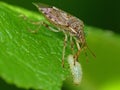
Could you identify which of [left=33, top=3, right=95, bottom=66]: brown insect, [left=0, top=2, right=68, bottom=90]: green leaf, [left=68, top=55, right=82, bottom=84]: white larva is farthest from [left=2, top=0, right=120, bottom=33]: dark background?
[left=68, top=55, right=82, bottom=84]: white larva

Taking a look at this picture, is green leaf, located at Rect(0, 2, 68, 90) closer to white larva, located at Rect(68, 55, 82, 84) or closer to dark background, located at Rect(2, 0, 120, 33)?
white larva, located at Rect(68, 55, 82, 84)

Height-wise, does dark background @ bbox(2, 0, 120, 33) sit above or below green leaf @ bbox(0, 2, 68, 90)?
below

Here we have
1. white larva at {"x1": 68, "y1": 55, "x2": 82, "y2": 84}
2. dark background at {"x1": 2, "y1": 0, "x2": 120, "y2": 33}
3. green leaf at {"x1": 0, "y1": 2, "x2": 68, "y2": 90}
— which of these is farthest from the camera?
dark background at {"x1": 2, "y1": 0, "x2": 120, "y2": 33}

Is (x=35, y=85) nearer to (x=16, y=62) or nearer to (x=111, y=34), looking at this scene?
(x=16, y=62)

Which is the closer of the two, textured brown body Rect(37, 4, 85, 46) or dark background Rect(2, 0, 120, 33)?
textured brown body Rect(37, 4, 85, 46)

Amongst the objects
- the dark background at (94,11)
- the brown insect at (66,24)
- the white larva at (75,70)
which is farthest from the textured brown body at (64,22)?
the dark background at (94,11)

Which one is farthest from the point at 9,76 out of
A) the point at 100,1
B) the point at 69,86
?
the point at 100,1
